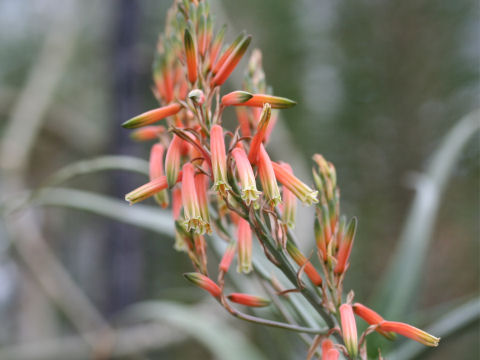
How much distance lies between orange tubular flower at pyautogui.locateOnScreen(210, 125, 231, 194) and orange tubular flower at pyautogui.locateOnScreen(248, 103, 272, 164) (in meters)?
0.01

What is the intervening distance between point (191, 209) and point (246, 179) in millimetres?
27

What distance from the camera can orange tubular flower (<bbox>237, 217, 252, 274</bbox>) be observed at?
0.66ft

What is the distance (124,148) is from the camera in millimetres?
685

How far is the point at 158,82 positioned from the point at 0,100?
782 millimetres

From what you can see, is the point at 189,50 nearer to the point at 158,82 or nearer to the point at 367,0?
the point at 158,82

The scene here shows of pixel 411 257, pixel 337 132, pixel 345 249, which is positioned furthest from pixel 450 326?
pixel 337 132

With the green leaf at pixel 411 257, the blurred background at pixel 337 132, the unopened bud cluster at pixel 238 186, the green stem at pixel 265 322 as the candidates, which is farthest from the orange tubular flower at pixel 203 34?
the blurred background at pixel 337 132

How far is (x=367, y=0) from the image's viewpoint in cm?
74

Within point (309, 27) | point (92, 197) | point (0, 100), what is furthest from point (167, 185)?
point (0, 100)

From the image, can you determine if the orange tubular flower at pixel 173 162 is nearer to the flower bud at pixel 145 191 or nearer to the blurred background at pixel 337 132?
the flower bud at pixel 145 191

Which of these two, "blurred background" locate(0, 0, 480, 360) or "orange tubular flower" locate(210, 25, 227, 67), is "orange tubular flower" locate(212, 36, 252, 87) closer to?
"orange tubular flower" locate(210, 25, 227, 67)

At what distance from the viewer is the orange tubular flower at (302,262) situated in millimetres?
180

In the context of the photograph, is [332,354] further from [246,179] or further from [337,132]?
[337,132]

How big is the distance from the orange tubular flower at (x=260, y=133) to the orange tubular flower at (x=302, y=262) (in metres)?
0.04
